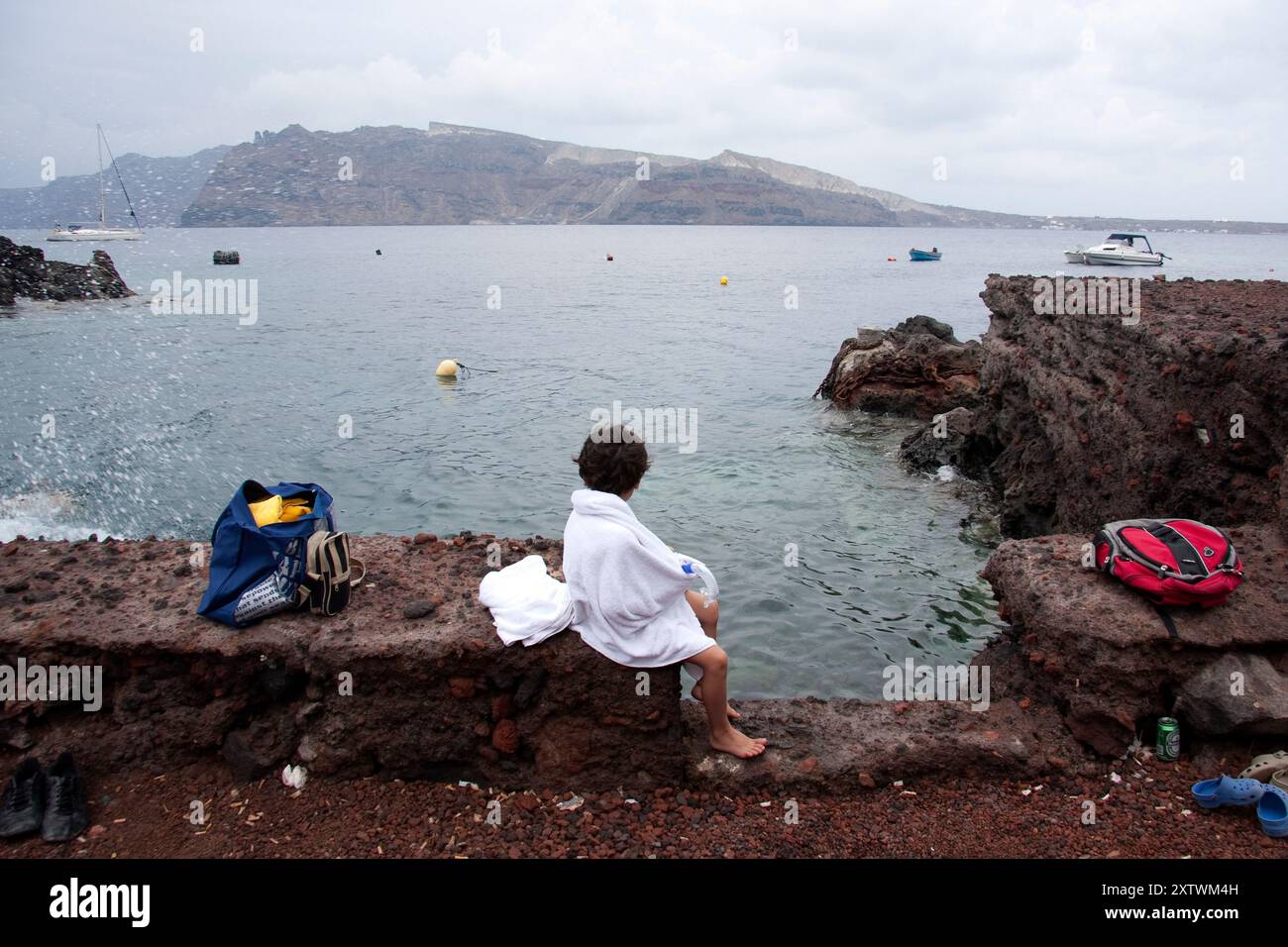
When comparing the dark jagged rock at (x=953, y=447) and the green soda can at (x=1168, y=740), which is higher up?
the dark jagged rock at (x=953, y=447)

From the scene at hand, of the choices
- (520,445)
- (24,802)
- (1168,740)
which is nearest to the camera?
(24,802)

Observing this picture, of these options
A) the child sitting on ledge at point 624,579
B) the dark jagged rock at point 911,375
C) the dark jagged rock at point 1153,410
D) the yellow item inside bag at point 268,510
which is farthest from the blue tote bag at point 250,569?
the dark jagged rock at point 911,375

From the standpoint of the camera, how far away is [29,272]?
39312 mm

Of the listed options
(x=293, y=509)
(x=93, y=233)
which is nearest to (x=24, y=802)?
(x=293, y=509)

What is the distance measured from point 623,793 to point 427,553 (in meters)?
2.23

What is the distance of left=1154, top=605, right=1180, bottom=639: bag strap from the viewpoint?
5.50 metres

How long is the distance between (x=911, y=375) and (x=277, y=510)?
17769 millimetres

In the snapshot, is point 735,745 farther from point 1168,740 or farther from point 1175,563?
point 1175,563

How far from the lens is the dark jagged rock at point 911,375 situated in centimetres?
2005

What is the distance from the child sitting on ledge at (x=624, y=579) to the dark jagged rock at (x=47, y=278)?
40543 millimetres

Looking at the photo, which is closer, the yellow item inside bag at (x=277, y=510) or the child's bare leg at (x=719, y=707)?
the child's bare leg at (x=719, y=707)

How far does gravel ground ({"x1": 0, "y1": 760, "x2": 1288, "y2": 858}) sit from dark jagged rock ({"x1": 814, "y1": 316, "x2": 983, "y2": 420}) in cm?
1531

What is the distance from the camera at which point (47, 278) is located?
131 feet

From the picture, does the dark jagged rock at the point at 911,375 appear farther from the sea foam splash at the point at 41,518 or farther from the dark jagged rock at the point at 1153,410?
the sea foam splash at the point at 41,518
